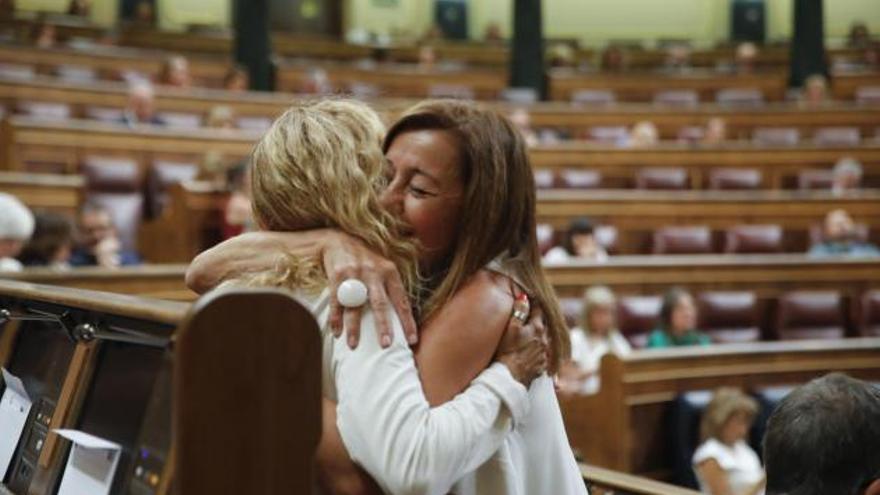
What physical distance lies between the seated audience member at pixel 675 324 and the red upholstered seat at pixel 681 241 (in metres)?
0.87

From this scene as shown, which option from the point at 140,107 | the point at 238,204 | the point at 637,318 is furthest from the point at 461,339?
the point at 140,107

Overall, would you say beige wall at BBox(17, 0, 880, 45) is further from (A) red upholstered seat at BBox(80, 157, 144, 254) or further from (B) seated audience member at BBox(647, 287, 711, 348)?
(B) seated audience member at BBox(647, 287, 711, 348)

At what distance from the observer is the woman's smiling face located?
83 centimetres

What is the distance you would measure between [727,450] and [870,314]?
1.39 metres

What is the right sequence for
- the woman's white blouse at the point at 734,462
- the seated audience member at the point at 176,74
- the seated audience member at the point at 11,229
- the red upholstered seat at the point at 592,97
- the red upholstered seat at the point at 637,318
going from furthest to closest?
1. the red upholstered seat at the point at 592,97
2. the seated audience member at the point at 176,74
3. the red upholstered seat at the point at 637,318
4. the woman's white blouse at the point at 734,462
5. the seated audience member at the point at 11,229

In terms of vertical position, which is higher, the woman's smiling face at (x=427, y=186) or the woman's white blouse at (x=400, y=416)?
the woman's smiling face at (x=427, y=186)

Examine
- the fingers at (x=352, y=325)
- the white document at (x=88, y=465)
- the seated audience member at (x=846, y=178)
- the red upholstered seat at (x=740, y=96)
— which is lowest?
the white document at (x=88, y=465)

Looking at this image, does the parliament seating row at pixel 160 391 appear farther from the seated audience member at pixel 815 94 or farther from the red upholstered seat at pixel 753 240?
the seated audience member at pixel 815 94

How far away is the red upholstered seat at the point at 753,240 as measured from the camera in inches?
159

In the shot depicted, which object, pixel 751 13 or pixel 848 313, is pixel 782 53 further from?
pixel 848 313

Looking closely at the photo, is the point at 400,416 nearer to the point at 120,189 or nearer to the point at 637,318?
the point at 637,318

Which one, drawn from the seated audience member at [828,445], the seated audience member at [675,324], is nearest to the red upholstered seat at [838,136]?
the seated audience member at [675,324]

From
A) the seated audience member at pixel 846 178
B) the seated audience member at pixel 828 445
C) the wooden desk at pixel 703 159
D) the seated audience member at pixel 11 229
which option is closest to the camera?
the seated audience member at pixel 828 445

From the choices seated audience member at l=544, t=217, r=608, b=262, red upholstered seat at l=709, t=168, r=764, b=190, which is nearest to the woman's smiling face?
seated audience member at l=544, t=217, r=608, b=262
